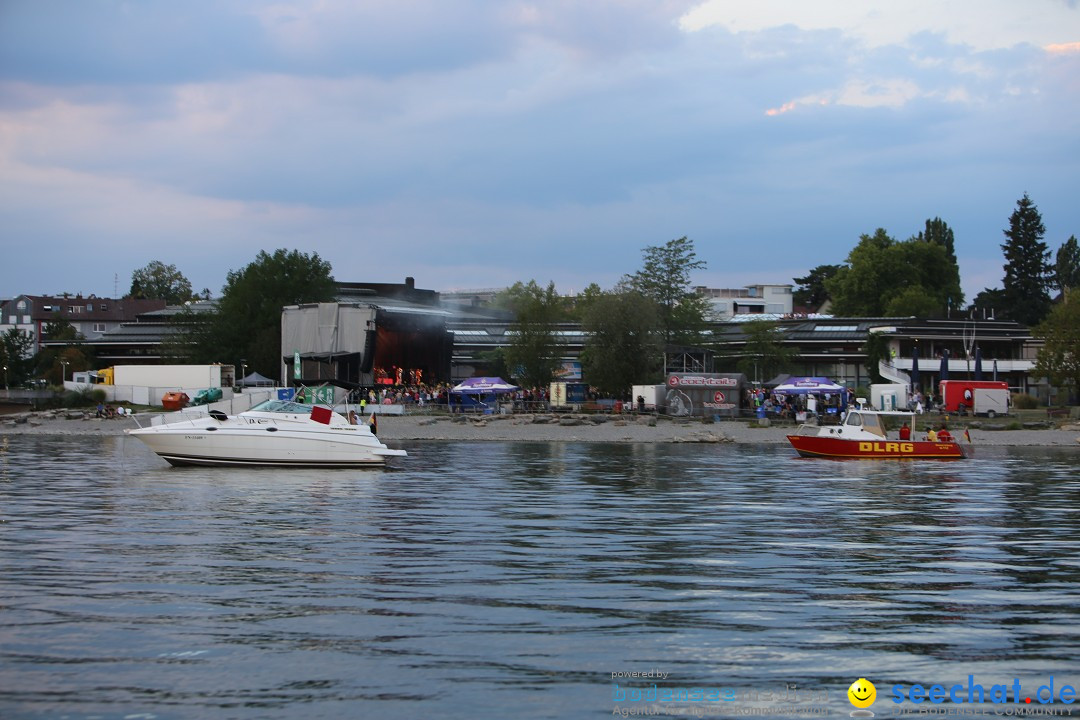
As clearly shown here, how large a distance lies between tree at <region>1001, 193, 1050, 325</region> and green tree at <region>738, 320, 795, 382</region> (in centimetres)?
4779

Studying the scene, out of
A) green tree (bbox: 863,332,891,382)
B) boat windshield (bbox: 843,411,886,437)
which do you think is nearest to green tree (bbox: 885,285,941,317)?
green tree (bbox: 863,332,891,382)

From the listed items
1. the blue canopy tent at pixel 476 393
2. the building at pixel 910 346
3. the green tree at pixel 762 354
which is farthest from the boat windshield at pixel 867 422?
the green tree at pixel 762 354

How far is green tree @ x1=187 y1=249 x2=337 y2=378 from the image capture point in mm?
90438

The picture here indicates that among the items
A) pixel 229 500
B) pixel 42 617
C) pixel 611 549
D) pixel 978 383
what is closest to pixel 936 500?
pixel 611 549

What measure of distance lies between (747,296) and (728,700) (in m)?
157

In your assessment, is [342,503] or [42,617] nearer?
[42,617]

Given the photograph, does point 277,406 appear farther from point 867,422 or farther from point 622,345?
point 622,345

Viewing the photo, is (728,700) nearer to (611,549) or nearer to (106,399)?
(611,549)

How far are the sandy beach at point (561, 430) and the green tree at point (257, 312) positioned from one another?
20051 mm

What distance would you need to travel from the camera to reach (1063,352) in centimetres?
7275

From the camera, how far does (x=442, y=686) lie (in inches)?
414

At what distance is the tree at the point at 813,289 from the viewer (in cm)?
16450

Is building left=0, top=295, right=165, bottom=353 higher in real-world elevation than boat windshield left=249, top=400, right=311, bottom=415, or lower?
higher

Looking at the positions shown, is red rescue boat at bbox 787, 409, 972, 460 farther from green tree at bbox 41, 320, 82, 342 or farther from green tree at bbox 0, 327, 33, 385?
green tree at bbox 41, 320, 82, 342
